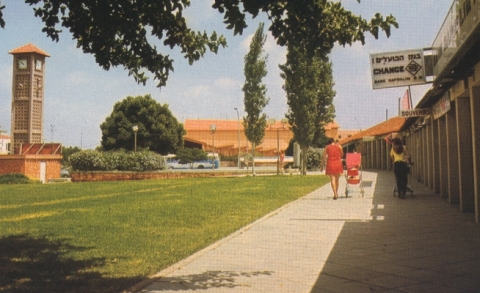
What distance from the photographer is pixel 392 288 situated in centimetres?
450

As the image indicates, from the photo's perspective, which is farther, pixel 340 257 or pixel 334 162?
pixel 334 162

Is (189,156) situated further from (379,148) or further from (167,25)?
(167,25)

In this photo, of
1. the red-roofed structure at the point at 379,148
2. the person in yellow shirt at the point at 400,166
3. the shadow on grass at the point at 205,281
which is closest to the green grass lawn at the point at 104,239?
the shadow on grass at the point at 205,281

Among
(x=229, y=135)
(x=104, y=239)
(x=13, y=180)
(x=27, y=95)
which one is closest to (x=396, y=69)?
(x=104, y=239)

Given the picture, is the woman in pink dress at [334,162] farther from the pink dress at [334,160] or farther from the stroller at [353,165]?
the stroller at [353,165]

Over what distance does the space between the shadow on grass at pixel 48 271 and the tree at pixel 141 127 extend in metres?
57.5

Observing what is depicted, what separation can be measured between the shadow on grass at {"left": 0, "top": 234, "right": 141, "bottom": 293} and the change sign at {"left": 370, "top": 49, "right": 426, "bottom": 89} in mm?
6682

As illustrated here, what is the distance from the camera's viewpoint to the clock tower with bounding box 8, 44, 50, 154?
79.0 meters

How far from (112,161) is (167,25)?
33.2 meters

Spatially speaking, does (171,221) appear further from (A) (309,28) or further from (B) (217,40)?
(A) (309,28)

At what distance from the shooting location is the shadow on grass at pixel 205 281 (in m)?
4.61

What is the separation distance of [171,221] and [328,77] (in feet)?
111

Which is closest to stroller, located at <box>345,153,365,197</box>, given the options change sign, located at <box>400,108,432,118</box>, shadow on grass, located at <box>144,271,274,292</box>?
change sign, located at <box>400,108,432,118</box>

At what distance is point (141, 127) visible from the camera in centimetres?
6378
